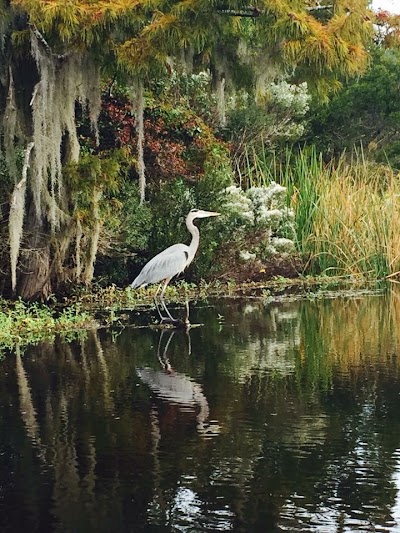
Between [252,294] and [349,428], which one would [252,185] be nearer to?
[252,294]

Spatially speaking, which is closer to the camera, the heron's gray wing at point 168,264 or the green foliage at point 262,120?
the heron's gray wing at point 168,264

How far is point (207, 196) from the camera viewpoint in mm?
17406

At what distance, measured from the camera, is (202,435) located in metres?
6.25

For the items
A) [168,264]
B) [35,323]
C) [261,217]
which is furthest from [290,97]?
[35,323]

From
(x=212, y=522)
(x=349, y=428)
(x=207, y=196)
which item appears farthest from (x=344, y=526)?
(x=207, y=196)

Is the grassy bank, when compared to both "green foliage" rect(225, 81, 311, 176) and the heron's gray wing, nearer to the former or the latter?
the heron's gray wing

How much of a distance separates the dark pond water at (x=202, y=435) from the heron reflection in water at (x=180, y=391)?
0.05 feet

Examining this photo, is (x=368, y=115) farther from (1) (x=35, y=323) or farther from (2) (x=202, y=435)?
(2) (x=202, y=435)

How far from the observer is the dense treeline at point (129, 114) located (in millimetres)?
11562

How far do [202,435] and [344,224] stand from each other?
41.4 ft

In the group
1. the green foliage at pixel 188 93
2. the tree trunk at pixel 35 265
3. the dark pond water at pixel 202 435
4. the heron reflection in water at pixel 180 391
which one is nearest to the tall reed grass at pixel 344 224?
the green foliage at pixel 188 93

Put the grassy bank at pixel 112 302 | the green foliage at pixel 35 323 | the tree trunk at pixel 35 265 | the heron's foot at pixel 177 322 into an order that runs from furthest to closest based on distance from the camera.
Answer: the tree trunk at pixel 35 265 < the heron's foot at pixel 177 322 < the grassy bank at pixel 112 302 < the green foliage at pixel 35 323

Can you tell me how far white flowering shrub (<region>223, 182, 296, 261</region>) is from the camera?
686 inches

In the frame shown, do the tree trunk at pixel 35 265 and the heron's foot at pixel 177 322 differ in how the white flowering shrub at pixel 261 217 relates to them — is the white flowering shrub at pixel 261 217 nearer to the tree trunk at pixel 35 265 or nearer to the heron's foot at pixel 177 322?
the tree trunk at pixel 35 265
